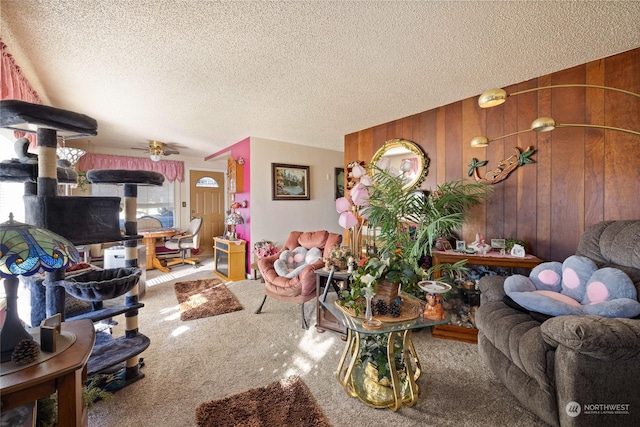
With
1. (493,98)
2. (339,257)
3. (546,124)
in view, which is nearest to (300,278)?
(339,257)

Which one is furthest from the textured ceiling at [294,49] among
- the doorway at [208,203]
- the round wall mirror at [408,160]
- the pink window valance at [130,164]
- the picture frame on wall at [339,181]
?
the doorway at [208,203]

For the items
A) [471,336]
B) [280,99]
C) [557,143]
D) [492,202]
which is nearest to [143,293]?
[280,99]

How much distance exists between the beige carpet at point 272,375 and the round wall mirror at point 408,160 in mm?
1695

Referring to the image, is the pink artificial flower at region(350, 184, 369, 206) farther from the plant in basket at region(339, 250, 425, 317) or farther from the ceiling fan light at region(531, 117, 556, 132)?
the ceiling fan light at region(531, 117, 556, 132)

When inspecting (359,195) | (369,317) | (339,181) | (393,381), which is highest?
(339,181)

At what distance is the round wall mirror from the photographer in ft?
10.1

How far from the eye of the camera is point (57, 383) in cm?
88

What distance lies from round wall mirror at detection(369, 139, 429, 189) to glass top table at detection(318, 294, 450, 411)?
70.1 inches

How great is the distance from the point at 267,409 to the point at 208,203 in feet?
18.0

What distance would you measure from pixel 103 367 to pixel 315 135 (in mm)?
3539

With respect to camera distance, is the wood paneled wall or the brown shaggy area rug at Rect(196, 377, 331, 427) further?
the wood paneled wall

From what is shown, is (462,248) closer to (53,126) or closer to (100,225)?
(100,225)

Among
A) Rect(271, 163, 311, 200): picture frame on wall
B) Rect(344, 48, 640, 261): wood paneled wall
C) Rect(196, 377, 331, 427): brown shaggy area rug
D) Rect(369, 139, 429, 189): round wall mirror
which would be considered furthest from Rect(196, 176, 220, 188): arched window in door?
Rect(196, 377, 331, 427): brown shaggy area rug

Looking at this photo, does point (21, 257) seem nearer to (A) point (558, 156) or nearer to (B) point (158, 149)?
(A) point (558, 156)
